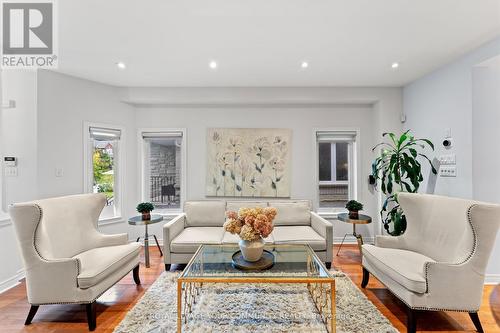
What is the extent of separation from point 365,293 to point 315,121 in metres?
2.68

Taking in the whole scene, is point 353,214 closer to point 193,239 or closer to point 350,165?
point 350,165

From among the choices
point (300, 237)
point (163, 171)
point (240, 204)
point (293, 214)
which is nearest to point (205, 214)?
point (240, 204)

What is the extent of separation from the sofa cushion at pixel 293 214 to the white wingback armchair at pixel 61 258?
207 centimetres

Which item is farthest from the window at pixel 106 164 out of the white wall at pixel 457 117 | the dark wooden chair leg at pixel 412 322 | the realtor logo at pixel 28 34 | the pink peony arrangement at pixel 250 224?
the white wall at pixel 457 117

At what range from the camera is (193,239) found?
309cm

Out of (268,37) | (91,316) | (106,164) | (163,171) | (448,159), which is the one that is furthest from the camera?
(163,171)

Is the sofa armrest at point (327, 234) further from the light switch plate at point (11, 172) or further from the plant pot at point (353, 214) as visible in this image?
the light switch plate at point (11, 172)

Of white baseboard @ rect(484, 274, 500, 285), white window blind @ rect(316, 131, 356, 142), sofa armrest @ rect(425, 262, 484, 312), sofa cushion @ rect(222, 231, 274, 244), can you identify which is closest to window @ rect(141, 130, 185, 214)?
sofa cushion @ rect(222, 231, 274, 244)

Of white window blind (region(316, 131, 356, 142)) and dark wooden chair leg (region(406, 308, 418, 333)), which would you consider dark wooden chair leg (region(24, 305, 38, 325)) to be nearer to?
→ dark wooden chair leg (region(406, 308, 418, 333))

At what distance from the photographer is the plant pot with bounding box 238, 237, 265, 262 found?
2273 millimetres

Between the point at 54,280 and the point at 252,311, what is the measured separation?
174 cm

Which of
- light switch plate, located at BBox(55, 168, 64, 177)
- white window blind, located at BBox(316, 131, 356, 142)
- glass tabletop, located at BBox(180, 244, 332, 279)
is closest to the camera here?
glass tabletop, located at BBox(180, 244, 332, 279)

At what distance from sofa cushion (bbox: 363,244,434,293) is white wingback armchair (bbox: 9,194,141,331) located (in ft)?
8.39

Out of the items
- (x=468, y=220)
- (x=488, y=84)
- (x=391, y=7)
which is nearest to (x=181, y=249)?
(x=468, y=220)
